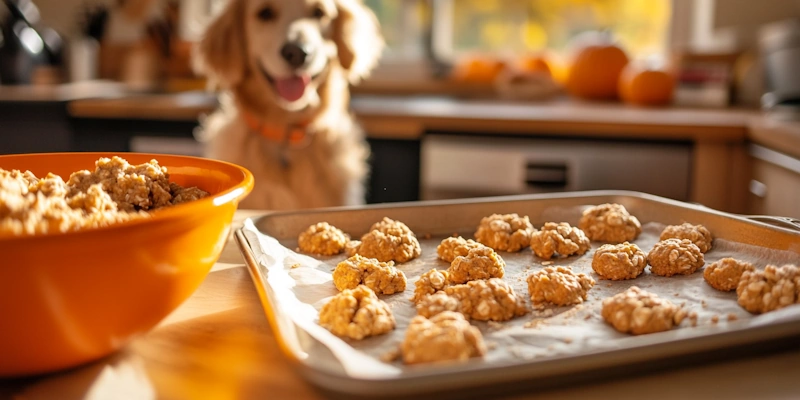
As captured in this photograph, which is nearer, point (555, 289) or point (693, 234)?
point (555, 289)

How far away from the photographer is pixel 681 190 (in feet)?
7.20

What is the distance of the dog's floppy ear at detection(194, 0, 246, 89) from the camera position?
83.4 inches

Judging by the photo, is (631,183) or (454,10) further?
(454,10)

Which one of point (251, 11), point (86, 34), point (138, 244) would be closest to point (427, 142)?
point (251, 11)

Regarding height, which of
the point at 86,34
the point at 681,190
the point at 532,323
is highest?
the point at 86,34

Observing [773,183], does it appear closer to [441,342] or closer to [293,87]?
[293,87]

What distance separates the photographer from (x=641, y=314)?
60cm

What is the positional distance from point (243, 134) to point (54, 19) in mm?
2227

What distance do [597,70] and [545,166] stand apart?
81cm

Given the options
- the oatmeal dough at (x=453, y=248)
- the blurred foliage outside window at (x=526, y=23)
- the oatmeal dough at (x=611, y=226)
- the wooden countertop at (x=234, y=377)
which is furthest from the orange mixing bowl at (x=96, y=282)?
the blurred foliage outside window at (x=526, y=23)

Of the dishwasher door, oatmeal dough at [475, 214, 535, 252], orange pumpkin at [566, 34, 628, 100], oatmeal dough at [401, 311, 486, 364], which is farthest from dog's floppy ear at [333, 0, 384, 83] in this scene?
oatmeal dough at [401, 311, 486, 364]

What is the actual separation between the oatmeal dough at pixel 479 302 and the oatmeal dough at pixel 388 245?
0.19m

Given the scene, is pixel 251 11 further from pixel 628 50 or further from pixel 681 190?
pixel 628 50

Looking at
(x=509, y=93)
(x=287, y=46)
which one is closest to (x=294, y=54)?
(x=287, y=46)
